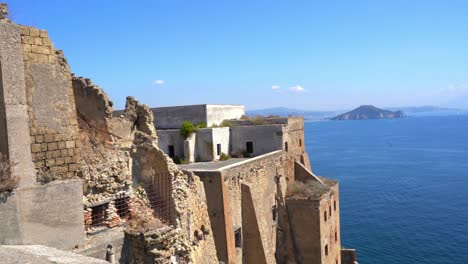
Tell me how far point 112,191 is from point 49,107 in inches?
98.1

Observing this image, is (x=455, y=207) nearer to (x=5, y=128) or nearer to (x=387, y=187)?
(x=387, y=187)

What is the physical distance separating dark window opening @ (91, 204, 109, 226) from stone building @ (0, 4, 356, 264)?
0.02 m

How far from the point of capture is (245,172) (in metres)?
15.2

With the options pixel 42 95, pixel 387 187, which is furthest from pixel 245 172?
pixel 387 187

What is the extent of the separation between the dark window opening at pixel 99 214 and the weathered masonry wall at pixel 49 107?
3.85 feet

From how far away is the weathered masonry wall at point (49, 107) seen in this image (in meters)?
7.80

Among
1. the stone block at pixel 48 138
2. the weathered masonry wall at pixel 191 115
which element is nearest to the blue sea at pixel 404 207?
the weathered masonry wall at pixel 191 115

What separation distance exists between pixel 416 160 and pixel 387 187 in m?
26.2

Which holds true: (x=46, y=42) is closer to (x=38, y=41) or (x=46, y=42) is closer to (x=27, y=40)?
(x=38, y=41)

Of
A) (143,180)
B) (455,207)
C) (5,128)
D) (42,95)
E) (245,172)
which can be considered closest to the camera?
(5,128)

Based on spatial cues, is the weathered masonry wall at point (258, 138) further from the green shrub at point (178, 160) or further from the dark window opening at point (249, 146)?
the green shrub at point (178, 160)

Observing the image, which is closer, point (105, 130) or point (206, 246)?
point (105, 130)

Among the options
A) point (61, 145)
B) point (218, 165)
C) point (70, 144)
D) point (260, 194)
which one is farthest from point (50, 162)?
point (218, 165)

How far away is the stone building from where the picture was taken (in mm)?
7375
